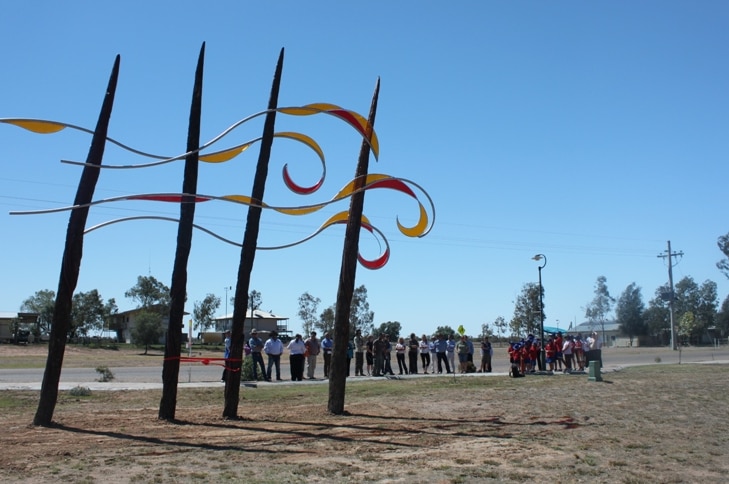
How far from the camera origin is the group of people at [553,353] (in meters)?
26.3

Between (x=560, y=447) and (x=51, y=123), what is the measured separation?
9599 mm

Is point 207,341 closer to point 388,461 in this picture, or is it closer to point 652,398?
point 652,398

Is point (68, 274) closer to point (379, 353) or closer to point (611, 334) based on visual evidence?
point (379, 353)

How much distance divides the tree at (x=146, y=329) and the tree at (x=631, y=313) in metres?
71.6

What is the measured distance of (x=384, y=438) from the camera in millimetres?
11727

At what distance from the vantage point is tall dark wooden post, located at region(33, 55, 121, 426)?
42.4ft

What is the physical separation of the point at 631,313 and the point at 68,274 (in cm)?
11161

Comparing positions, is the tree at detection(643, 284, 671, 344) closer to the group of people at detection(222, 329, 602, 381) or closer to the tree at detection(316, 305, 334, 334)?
the tree at detection(316, 305, 334, 334)

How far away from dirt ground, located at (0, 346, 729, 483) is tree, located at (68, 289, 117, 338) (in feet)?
191

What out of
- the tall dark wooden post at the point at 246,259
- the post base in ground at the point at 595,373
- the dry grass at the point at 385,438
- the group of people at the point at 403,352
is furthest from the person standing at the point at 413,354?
the tall dark wooden post at the point at 246,259

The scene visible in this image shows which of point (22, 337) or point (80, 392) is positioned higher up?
point (22, 337)

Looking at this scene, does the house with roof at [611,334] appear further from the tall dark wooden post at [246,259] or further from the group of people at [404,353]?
the tall dark wooden post at [246,259]

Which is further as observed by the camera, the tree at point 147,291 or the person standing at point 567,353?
the tree at point 147,291

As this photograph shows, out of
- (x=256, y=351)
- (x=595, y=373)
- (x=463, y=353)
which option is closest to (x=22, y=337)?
(x=256, y=351)
